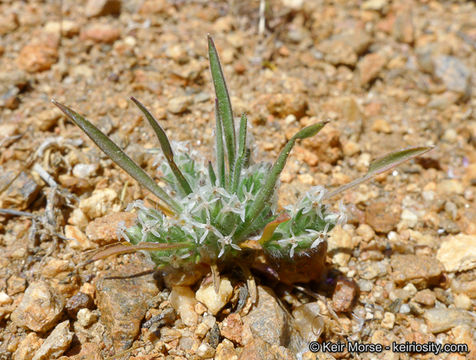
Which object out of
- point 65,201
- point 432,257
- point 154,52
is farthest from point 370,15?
point 65,201

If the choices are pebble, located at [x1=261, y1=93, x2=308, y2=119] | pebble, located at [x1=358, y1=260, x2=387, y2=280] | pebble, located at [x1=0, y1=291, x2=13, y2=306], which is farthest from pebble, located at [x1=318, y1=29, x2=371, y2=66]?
pebble, located at [x1=0, y1=291, x2=13, y2=306]

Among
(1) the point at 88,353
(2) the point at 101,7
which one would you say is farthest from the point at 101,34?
(1) the point at 88,353

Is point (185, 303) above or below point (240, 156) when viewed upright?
below

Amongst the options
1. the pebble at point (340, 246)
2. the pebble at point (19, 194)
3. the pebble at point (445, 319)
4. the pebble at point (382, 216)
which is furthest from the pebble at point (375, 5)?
the pebble at point (19, 194)

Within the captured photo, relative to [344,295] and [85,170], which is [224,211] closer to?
[344,295]

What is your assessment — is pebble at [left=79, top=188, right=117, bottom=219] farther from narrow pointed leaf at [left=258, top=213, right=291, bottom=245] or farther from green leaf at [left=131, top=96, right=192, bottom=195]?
narrow pointed leaf at [left=258, top=213, right=291, bottom=245]

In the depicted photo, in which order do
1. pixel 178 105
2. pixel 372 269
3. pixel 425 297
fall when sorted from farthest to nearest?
pixel 178 105, pixel 372 269, pixel 425 297
